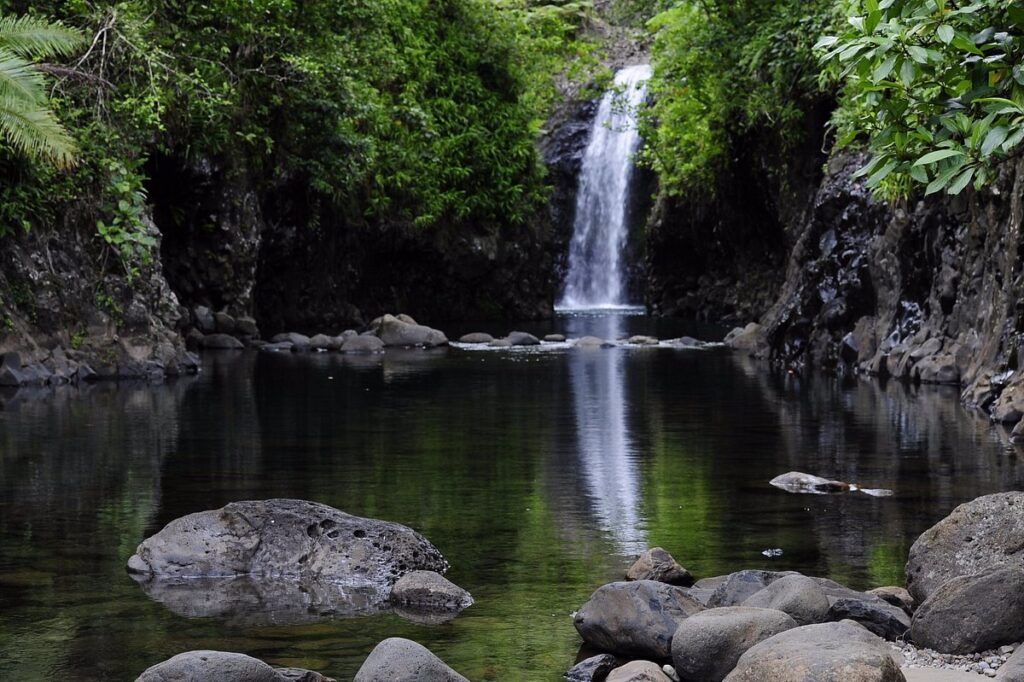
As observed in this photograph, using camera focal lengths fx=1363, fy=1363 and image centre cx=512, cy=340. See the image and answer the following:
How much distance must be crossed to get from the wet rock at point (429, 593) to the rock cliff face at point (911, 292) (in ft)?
32.5

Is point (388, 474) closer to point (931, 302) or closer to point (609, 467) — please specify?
point (609, 467)

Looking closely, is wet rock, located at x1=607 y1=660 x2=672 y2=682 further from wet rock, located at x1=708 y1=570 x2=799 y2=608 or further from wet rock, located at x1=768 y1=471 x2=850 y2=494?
wet rock, located at x1=768 y1=471 x2=850 y2=494

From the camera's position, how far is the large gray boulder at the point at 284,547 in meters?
8.41

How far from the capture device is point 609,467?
1279 centimetres

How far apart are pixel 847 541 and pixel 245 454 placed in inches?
251

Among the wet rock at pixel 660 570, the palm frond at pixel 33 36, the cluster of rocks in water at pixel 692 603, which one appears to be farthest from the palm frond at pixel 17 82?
the wet rock at pixel 660 570

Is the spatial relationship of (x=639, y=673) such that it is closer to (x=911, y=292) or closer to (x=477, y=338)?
(x=911, y=292)

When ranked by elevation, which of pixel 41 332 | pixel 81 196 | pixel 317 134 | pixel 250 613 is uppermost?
pixel 317 134

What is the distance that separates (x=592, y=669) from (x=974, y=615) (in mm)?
1894

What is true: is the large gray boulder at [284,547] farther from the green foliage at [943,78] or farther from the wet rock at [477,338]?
the wet rock at [477,338]

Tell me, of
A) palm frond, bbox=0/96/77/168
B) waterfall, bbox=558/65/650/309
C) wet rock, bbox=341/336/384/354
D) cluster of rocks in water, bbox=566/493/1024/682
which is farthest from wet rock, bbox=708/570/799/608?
waterfall, bbox=558/65/650/309

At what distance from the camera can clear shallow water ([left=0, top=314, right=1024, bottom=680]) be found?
7.32m

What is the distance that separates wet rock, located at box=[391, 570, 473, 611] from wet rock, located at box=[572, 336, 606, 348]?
69.5 ft

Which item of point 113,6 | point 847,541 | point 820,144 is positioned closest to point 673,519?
point 847,541
